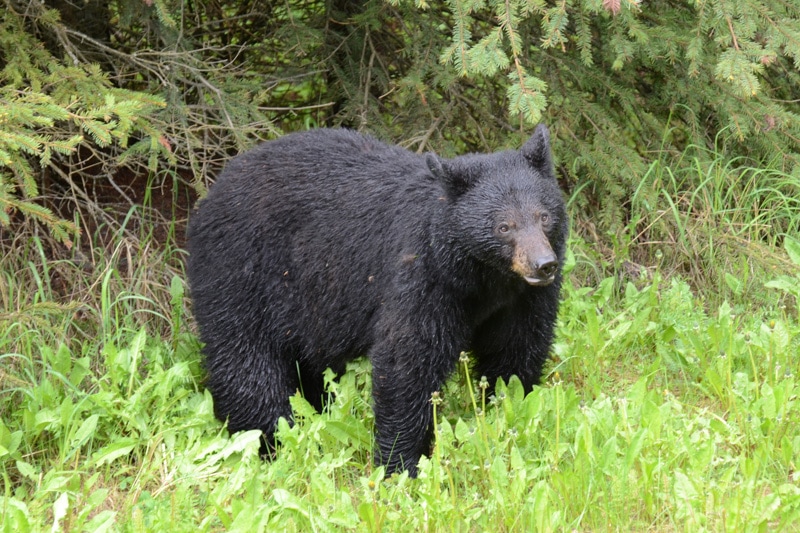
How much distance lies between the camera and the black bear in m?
4.17

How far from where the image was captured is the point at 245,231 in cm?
480

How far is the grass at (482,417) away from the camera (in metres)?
3.73

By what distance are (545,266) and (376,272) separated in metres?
0.96

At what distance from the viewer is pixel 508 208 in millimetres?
4082

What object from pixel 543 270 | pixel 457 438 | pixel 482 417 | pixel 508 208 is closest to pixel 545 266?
pixel 543 270

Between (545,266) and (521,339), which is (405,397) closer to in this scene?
(521,339)

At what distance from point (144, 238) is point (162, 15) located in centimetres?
153

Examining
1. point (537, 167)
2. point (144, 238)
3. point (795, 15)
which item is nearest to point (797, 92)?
point (795, 15)

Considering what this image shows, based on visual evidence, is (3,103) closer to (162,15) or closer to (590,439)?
(162,15)

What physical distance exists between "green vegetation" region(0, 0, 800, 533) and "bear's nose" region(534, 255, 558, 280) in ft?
1.44

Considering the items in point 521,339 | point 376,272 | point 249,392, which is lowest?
point 249,392

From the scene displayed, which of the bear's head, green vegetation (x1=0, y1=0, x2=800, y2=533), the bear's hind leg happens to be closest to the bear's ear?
the bear's head

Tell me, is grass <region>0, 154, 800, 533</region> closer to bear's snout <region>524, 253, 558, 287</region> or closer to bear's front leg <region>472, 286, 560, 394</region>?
bear's front leg <region>472, 286, 560, 394</region>

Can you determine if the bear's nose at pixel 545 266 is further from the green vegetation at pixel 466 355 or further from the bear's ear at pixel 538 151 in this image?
the bear's ear at pixel 538 151
